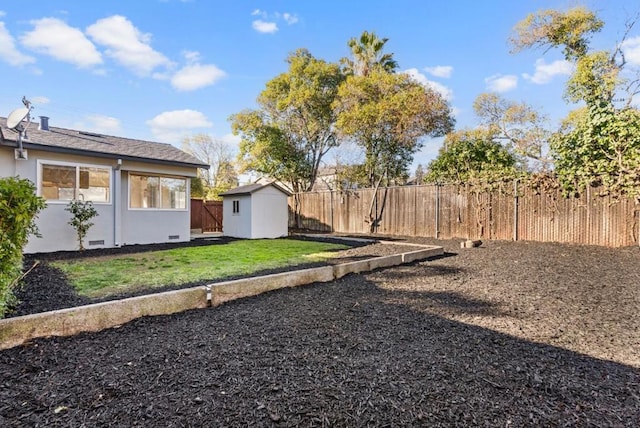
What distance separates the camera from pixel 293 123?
18.3m

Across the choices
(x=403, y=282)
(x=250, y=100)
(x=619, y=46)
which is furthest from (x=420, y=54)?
(x=403, y=282)

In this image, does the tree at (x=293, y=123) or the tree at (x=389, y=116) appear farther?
the tree at (x=293, y=123)

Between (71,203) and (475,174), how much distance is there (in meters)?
11.7

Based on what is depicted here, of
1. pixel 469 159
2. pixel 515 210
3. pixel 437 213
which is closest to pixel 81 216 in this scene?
pixel 437 213

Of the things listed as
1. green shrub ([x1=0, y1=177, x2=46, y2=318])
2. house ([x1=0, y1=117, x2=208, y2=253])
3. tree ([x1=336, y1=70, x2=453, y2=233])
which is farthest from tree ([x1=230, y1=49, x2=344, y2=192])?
green shrub ([x1=0, y1=177, x2=46, y2=318])

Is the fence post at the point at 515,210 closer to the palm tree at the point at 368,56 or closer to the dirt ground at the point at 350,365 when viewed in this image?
the dirt ground at the point at 350,365

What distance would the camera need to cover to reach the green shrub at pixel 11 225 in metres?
2.84

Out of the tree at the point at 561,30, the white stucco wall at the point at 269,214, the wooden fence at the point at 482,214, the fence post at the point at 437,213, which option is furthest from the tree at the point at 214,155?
the tree at the point at 561,30

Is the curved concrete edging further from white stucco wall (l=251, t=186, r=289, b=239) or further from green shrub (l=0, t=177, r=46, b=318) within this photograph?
white stucco wall (l=251, t=186, r=289, b=239)

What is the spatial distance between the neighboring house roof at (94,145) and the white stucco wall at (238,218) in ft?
7.09

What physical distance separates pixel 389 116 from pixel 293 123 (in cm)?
681

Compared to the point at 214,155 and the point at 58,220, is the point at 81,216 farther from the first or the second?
the point at 214,155

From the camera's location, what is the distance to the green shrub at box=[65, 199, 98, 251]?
28.1ft

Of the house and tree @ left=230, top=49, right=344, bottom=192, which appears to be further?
tree @ left=230, top=49, right=344, bottom=192
